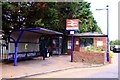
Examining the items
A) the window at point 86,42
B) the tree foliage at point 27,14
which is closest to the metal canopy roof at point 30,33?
the tree foliage at point 27,14

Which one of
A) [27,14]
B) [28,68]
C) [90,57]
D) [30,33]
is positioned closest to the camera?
[28,68]

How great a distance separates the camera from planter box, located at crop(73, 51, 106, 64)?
2033 centimetres

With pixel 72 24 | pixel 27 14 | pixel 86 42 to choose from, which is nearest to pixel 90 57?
pixel 72 24

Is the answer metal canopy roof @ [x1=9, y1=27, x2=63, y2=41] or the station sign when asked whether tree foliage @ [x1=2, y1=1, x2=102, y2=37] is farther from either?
the station sign

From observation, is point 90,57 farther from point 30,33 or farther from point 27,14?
point 27,14

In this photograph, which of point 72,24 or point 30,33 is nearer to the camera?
point 30,33

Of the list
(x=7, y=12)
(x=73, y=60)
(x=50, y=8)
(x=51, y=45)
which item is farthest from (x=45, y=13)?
(x=51, y=45)

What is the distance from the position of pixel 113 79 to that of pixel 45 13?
10.6 m

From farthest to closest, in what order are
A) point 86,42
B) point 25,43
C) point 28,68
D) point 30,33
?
point 86,42
point 25,43
point 30,33
point 28,68

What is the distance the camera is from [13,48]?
1784 centimetres

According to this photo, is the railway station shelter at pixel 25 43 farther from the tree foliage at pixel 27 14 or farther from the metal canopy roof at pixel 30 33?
the tree foliage at pixel 27 14

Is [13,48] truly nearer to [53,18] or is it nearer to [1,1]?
[1,1]

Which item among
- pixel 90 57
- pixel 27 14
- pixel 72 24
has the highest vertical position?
pixel 27 14

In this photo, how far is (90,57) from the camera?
20.5 meters
